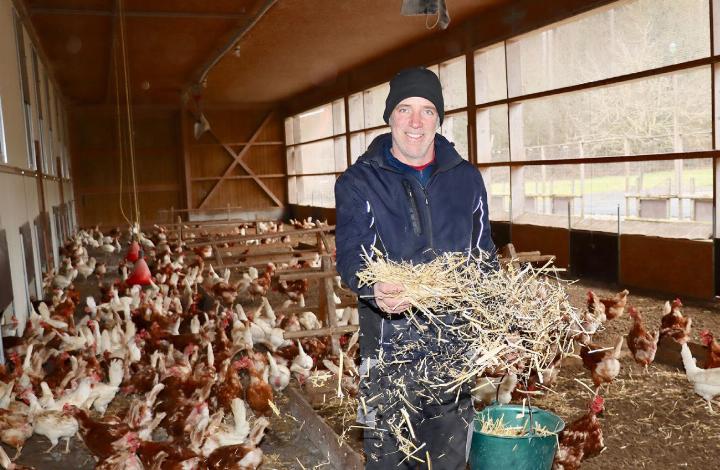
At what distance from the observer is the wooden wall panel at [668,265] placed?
795 centimetres

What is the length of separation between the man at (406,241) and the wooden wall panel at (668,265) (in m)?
6.62

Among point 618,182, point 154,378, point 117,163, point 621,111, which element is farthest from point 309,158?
point 154,378

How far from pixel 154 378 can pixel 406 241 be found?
345 cm

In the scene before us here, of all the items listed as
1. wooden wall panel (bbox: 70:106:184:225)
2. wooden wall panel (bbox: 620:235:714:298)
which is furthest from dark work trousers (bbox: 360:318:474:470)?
wooden wall panel (bbox: 70:106:184:225)

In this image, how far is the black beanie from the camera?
8.19ft

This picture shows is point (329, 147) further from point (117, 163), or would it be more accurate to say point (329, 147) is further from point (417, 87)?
point (417, 87)

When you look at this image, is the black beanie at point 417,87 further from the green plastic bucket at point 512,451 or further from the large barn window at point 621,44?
the large barn window at point 621,44

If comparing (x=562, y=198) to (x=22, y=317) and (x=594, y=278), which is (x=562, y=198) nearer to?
(x=594, y=278)

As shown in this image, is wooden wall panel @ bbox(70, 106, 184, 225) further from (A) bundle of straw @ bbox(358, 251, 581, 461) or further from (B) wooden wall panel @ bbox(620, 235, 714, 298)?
(A) bundle of straw @ bbox(358, 251, 581, 461)

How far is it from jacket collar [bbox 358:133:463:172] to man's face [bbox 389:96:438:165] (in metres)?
0.04

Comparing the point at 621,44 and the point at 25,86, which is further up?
the point at 621,44

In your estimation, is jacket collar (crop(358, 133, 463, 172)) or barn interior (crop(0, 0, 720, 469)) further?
barn interior (crop(0, 0, 720, 469))

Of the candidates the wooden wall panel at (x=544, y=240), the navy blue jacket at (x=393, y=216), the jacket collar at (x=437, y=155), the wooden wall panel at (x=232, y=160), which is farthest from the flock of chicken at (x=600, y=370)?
the wooden wall panel at (x=232, y=160)

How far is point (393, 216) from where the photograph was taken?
8.06 ft
